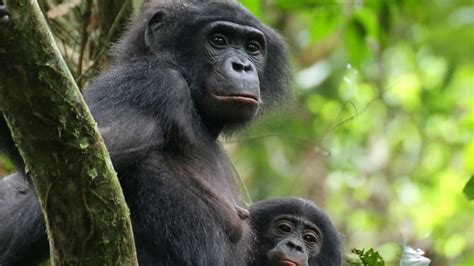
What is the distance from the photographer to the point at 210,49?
193 inches

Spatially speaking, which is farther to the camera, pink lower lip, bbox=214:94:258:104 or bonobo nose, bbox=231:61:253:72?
bonobo nose, bbox=231:61:253:72

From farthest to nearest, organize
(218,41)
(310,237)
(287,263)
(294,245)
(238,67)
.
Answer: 1. (310,237)
2. (294,245)
3. (287,263)
4. (218,41)
5. (238,67)

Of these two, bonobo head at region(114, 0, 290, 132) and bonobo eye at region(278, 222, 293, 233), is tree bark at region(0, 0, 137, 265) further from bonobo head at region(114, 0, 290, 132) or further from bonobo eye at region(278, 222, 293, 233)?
bonobo eye at region(278, 222, 293, 233)

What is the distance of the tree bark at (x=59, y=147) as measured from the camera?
10.2ft

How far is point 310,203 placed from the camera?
6.07m

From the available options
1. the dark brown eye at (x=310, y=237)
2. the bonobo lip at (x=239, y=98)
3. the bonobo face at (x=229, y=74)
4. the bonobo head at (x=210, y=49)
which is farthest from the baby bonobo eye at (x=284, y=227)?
the bonobo lip at (x=239, y=98)

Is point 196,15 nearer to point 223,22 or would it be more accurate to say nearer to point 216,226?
point 223,22

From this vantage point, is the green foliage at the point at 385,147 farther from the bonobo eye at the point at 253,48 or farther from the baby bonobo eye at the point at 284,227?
the bonobo eye at the point at 253,48

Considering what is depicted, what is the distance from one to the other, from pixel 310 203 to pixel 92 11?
6.69 feet

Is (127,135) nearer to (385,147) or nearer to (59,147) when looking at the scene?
(59,147)

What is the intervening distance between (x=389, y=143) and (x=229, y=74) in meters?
8.29

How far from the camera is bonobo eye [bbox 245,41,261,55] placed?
16.8ft

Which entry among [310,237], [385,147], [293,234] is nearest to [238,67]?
[293,234]

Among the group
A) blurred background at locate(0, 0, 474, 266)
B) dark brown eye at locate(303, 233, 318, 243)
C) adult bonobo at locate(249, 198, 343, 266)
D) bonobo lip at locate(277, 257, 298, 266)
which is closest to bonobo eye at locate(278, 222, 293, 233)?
adult bonobo at locate(249, 198, 343, 266)
